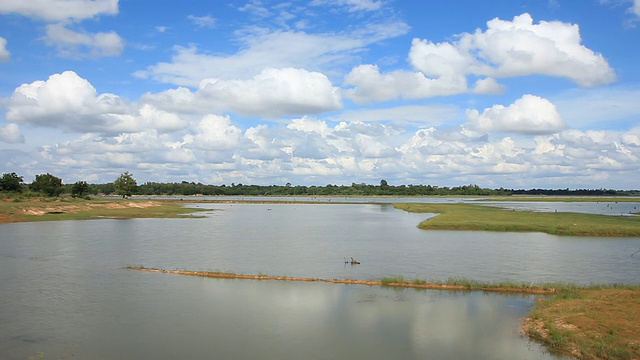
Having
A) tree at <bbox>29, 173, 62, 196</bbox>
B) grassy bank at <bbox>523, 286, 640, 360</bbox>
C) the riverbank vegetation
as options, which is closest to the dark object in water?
the riverbank vegetation

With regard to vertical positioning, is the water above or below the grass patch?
below

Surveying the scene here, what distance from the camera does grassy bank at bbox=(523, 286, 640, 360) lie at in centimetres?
1792

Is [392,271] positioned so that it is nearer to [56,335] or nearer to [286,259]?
[286,259]

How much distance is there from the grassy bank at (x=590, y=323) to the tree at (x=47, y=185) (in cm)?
13166

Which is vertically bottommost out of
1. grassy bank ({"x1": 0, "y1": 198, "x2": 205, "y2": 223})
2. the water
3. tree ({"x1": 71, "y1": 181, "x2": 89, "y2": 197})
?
the water

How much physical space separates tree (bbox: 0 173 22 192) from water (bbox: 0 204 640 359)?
87.5 metres

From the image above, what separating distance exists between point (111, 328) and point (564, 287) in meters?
24.4

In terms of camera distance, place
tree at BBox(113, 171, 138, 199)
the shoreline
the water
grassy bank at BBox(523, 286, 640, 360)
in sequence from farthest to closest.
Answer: tree at BBox(113, 171, 138, 199) → the shoreline → the water → grassy bank at BBox(523, 286, 640, 360)

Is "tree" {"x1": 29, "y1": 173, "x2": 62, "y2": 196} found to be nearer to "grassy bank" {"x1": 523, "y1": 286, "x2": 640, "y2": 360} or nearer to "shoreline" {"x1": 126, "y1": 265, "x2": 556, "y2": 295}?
"shoreline" {"x1": 126, "y1": 265, "x2": 556, "y2": 295}

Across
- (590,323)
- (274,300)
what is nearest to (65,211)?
(274,300)

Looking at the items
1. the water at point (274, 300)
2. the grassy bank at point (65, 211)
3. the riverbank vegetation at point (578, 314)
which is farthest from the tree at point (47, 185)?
the riverbank vegetation at point (578, 314)

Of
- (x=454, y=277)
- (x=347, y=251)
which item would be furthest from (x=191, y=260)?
(x=454, y=277)

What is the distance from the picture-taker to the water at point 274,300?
19.4m

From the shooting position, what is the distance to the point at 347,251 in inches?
1786
